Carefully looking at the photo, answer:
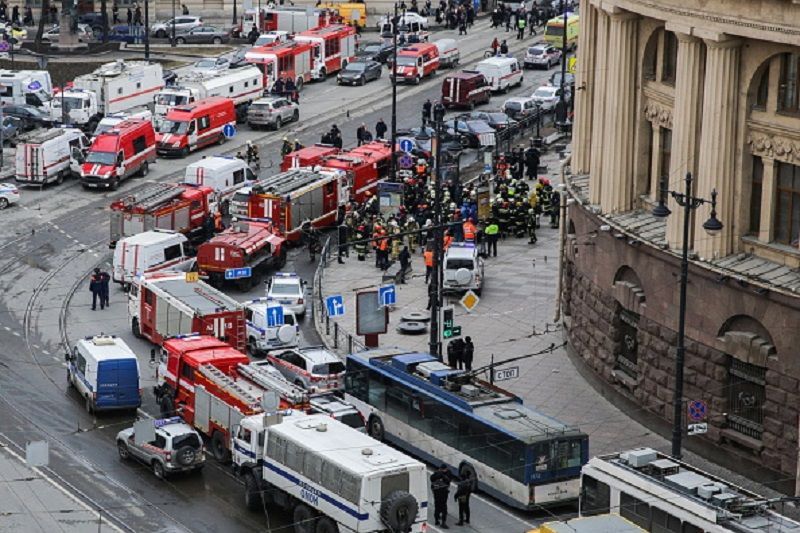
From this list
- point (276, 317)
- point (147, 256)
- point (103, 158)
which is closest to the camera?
point (276, 317)

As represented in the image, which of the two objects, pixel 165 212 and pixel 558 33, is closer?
pixel 165 212

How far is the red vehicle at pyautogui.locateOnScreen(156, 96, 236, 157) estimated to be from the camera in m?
104

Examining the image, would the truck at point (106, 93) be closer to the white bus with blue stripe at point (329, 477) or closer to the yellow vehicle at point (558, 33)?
the yellow vehicle at point (558, 33)

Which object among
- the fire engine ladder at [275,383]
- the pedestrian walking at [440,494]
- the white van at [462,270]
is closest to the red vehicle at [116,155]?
the white van at [462,270]

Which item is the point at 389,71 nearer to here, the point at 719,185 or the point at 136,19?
the point at 136,19

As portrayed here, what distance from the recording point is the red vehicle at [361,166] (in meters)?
94.2

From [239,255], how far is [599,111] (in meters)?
17.5

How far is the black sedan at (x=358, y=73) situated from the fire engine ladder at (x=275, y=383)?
57.6 m

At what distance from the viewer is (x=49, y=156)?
321 ft

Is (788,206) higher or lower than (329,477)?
higher

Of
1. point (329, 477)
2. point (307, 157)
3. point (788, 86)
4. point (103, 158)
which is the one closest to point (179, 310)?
point (329, 477)

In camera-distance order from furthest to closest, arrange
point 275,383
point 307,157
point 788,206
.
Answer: point 307,157 < point 275,383 < point 788,206

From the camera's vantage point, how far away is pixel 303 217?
89875 mm

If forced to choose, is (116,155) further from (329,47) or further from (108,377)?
(108,377)
